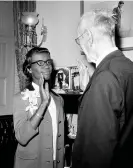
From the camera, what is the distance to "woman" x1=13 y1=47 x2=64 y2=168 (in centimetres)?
214

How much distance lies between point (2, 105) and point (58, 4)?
7.23 feet

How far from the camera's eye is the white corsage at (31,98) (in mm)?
2258

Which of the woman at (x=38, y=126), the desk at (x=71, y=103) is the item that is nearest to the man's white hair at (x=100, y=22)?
the woman at (x=38, y=126)

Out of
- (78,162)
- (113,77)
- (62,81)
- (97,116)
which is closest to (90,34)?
(113,77)

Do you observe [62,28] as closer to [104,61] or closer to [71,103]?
[71,103]

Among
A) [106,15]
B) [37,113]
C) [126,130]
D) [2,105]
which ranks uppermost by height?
[106,15]

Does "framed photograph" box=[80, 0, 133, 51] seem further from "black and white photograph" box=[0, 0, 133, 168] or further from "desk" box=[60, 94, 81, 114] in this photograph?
"desk" box=[60, 94, 81, 114]

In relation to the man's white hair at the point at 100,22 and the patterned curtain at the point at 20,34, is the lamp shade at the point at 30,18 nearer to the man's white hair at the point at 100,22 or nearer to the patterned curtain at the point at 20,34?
the patterned curtain at the point at 20,34

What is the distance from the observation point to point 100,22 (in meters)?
1.60

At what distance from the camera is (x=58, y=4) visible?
363cm

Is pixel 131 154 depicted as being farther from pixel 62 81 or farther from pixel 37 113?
pixel 62 81

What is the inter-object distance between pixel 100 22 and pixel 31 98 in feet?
3.56

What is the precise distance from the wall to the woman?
1.15m

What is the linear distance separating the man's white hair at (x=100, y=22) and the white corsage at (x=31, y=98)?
3.25 feet
